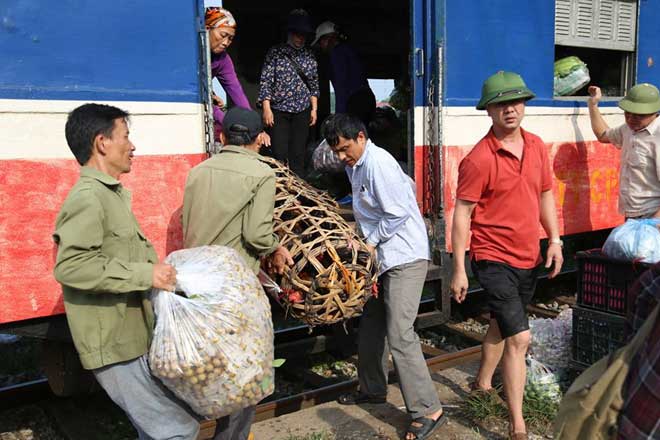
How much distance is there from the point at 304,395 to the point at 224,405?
168cm

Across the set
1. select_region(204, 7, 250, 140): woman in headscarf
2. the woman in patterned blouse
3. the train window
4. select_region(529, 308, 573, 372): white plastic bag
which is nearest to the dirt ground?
select_region(529, 308, 573, 372): white plastic bag

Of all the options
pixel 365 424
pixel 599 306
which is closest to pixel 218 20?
pixel 365 424

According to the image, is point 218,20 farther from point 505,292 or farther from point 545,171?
point 505,292

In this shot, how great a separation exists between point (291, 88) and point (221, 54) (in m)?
0.75

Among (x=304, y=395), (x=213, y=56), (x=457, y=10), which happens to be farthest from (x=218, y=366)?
(x=457, y=10)

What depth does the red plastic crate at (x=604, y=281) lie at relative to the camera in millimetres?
3691

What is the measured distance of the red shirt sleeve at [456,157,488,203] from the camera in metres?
3.20

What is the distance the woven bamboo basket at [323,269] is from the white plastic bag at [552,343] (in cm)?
156

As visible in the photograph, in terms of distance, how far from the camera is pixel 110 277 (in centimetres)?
211

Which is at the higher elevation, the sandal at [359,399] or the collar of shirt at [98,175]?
the collar of shirt at [98,175]

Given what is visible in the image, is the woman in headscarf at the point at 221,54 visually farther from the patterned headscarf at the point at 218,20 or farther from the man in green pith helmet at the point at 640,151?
the man in green pith helmet at the point at 640,151

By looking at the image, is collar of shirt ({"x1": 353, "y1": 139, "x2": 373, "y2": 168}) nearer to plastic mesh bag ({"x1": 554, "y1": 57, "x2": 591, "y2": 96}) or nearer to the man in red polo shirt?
the man in red polo shirt

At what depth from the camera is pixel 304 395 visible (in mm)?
3920

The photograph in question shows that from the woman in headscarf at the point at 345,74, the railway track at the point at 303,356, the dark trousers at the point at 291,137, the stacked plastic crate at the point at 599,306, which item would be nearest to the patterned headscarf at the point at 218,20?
the dark trousers at the point at 291,137
